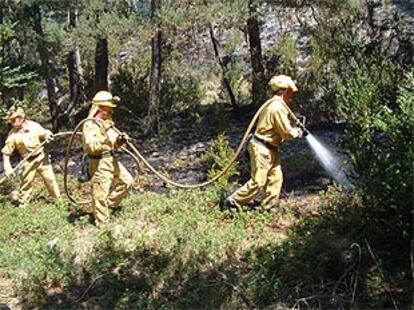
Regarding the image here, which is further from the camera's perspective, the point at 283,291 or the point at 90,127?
the point at 90,127

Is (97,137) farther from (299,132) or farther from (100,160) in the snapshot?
(299,132)

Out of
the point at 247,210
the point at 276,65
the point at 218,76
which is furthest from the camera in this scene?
the point at 218,76

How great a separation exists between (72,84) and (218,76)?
157 inches

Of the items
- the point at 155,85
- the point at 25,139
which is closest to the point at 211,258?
the point at 25,139

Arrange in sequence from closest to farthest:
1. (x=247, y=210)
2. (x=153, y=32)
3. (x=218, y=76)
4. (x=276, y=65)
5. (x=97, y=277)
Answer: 1. (x=97, y=277)
2. (x=247, y=210)
3. (x=153, y=32)
4. (x=276, y=65)
5. (x=218, y=76)

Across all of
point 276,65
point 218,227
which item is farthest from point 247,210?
point 276,65

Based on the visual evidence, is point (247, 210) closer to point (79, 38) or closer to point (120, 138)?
point (120, 138)

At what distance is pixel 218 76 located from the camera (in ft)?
58.9

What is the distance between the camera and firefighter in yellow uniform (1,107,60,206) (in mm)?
10188

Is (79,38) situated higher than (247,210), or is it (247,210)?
(79,38)

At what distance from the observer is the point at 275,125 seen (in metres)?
8.17

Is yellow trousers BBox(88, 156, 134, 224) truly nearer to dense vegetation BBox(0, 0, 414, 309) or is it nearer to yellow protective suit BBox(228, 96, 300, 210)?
dense vegetation BBox(0, 0, 414, 309)

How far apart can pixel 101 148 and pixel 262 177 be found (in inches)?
84.3

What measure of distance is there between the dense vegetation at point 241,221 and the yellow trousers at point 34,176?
23 cm
